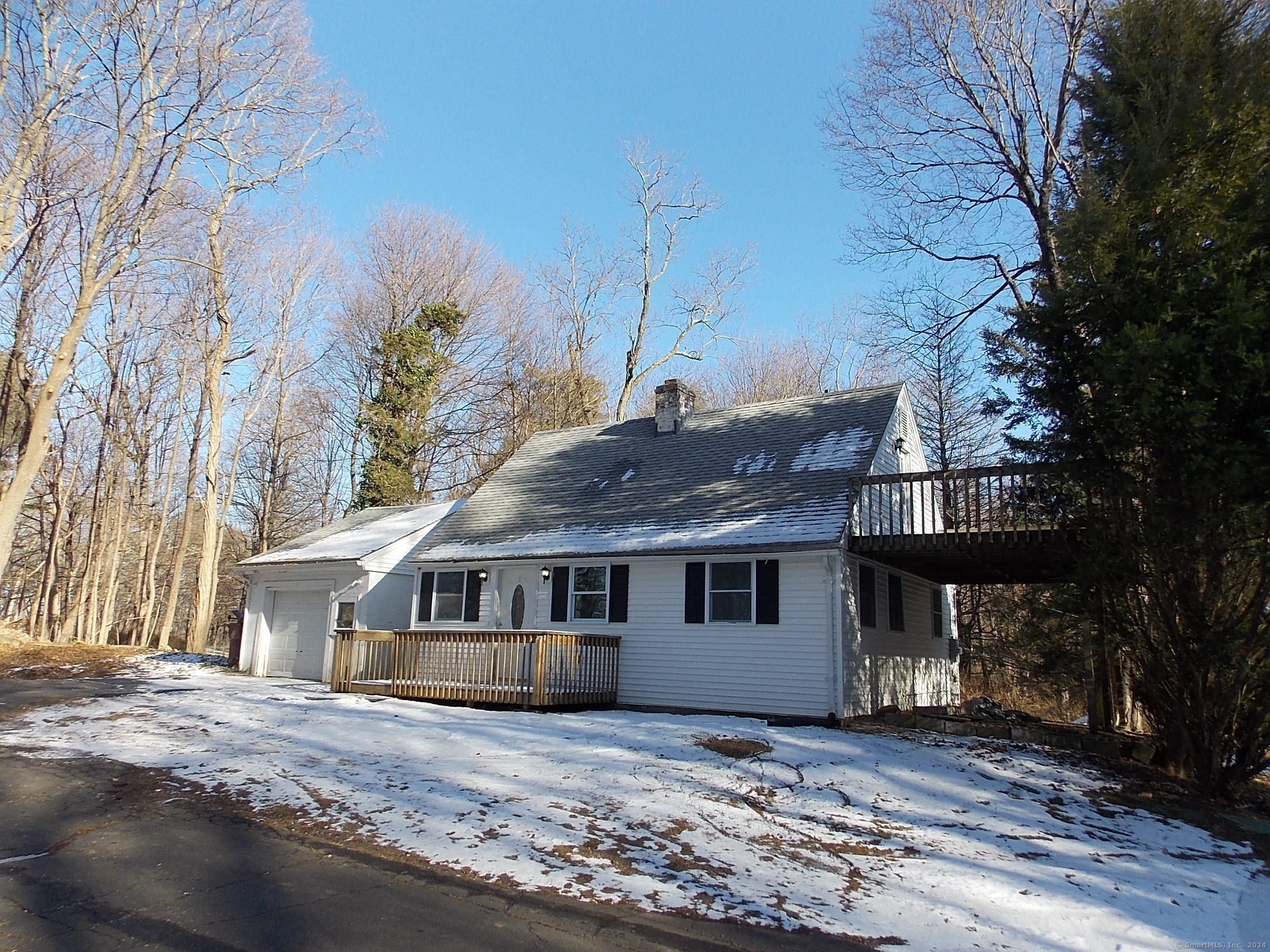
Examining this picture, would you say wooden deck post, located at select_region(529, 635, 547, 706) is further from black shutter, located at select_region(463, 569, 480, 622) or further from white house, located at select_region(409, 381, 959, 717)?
black shutter, located at select_region(463, 569, 480, 622)

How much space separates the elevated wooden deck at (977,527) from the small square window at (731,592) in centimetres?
179

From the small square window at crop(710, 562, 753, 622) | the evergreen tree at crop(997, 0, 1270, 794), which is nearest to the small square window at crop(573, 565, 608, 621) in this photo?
the small square window at crop(710, 562, 753, 622)

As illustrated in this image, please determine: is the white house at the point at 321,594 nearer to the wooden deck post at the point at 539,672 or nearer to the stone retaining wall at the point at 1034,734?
the wooden deck post at the point at 539,672

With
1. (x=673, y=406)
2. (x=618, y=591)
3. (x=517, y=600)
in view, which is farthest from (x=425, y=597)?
(x=673, y=406)

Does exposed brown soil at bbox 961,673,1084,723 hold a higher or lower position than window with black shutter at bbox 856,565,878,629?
lower

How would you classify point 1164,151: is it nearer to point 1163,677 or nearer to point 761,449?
point 1163,677

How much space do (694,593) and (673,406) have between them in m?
5.65

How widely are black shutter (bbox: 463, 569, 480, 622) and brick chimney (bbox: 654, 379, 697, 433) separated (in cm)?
518

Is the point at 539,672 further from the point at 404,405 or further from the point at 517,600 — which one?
the point at 404,405

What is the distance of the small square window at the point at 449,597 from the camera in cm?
1647

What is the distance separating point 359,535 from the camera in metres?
19.9

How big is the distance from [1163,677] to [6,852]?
1099 cm

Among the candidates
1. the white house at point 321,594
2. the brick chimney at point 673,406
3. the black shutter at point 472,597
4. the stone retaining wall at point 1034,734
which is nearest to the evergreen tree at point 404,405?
the white house at point 321,594

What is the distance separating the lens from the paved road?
13.6 feet
